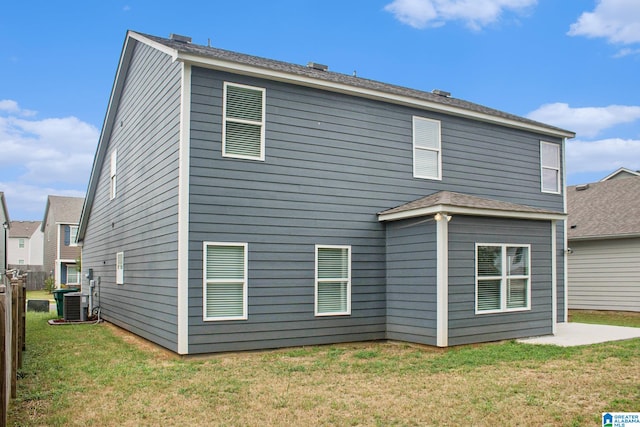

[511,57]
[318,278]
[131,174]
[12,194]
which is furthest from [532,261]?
[12,194]

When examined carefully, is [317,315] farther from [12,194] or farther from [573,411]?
[12,194]

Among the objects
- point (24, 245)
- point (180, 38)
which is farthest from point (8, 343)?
point (24, 245)

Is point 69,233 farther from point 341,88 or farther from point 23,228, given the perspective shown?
point 341,88

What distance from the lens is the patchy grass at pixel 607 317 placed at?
14.8 metres

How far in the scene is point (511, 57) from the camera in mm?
16141

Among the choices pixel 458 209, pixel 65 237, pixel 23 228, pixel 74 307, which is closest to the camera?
pixel 458 209

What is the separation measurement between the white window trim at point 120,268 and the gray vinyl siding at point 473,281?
8.05 metres

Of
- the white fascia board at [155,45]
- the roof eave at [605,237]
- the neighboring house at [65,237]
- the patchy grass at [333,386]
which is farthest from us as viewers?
the neighboring house at [65,237]

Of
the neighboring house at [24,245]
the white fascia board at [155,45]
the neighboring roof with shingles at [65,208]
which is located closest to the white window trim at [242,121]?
the white fascia board at [155,45]

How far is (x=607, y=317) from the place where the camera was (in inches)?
648

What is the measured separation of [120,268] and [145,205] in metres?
3.00

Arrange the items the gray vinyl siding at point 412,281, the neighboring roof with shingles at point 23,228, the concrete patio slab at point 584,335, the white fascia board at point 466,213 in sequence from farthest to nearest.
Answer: the neighboring roof with shingles at point 23,228 → the concrete patio slab at point 584,335 → the gray vinyl siding at point 412,281 → the white fascia board at point 466,213

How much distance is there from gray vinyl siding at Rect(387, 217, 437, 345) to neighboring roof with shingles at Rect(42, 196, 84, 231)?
103 ft

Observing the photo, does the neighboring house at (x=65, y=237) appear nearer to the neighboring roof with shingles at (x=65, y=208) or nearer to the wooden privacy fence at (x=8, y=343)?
the neighboring roof with shingles at (x=65, y=208)
